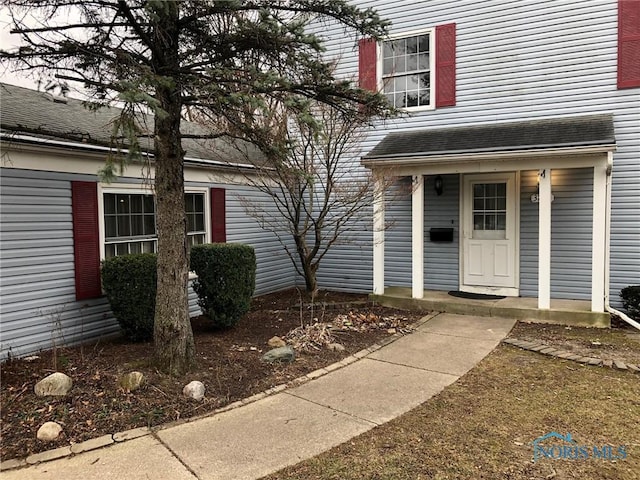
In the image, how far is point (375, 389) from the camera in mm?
4461

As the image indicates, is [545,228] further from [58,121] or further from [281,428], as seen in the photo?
[58,121]

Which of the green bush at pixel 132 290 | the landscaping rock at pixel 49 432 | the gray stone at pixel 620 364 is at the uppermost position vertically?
the green bush at pixel 132 290

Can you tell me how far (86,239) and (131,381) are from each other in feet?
8.36

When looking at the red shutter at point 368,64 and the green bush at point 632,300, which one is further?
the red shutter at point 368,64

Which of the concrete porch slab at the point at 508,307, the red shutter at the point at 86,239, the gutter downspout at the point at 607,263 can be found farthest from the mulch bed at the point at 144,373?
the gutter downspout at the point at 607,263

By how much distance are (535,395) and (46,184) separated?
238 inches

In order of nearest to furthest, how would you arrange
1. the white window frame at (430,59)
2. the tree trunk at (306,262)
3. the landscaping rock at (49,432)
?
the landscaping rock at (49,432) < the tree trunk at (306,262) < the white window frame at (430,59)

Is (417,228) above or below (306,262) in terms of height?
above

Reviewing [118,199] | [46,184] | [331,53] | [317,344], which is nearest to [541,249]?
[317,344]

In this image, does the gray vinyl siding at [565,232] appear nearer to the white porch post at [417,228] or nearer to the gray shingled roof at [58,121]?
the white porch post at [417,228]

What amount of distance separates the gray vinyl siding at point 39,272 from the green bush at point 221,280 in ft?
4.37

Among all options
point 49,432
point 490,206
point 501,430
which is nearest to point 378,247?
point 490,206

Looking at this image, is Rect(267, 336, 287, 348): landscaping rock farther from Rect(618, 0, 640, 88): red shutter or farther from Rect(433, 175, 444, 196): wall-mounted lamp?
Rect(618, 0, 640, 88): red shutter

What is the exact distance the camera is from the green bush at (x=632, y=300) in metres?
6.89
